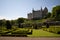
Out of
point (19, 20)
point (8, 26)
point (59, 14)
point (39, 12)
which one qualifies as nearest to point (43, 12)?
point (39, 12)

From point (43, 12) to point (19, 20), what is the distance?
52.4 feet

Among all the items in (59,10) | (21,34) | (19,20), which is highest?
(59,10)

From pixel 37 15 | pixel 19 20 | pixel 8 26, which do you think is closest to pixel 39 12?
pixel 37 15

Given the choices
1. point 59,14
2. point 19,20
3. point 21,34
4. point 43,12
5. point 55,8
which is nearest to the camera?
point 21,34

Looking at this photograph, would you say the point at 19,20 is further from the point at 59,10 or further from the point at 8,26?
the point at 8,26

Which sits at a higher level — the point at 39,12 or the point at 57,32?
the point at 39,12

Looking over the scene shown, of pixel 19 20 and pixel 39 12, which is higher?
pixel 39 12

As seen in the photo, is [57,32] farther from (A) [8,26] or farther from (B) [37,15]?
(B) [37,15]

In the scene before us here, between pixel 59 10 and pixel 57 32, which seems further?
pixel 59 10

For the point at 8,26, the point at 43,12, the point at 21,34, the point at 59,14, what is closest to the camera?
the point at 21,34

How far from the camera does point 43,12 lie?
51.2m

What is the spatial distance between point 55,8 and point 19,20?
39.5 feet

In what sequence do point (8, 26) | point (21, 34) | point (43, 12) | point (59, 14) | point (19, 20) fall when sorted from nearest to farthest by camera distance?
point (21, 34), point (8, 26), point (59, 14), point (19, 20), point (43, 12)

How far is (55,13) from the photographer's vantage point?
32.9 meters
